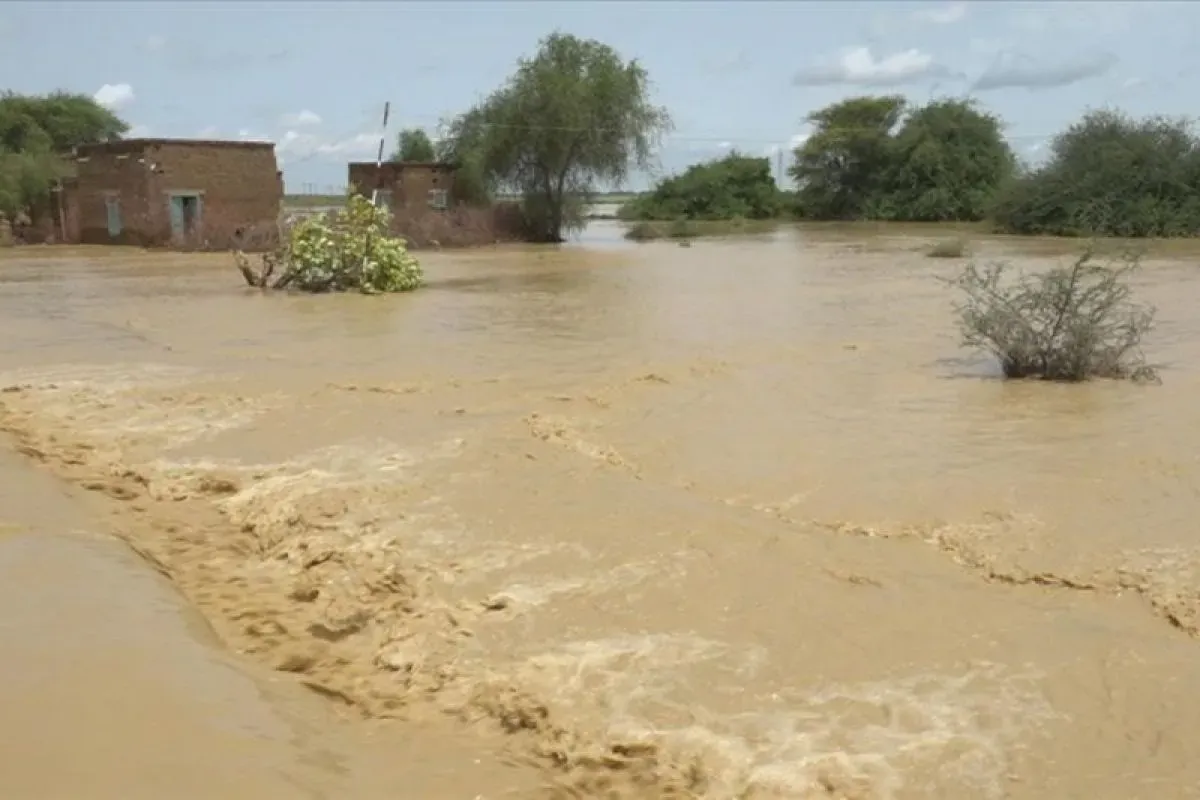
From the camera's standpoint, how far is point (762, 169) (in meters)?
68.1

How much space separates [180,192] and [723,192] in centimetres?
3670

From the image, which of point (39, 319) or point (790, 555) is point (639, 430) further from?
point (39, 319)

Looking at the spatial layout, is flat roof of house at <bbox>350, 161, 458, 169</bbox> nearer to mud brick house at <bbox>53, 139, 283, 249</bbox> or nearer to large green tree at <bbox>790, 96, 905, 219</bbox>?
mud brick house at <bbox>53, 139, 283, 249</bbox>

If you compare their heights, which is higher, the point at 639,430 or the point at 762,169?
the point at 762,169

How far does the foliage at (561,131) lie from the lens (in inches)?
1624

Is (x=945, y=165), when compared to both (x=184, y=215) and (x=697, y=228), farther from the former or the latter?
(x=184, y=215)

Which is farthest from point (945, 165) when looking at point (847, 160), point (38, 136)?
point (38, 136)

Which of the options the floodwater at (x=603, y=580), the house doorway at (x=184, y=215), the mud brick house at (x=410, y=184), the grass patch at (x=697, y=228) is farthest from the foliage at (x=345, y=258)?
the grass patch at (x=697, y=228)

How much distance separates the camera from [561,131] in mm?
41000

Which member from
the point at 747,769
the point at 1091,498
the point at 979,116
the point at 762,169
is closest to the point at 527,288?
the point at 1091,498

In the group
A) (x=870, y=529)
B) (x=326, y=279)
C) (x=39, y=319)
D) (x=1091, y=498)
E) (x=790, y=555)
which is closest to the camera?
(x=790, y=555)

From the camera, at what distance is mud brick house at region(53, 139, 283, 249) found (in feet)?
117

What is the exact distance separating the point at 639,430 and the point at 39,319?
11701mm

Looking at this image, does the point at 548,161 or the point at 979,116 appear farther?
the point at 979,116
